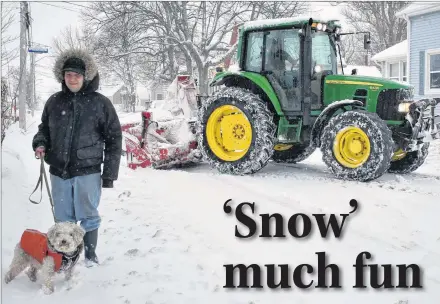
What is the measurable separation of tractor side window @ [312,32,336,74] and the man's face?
3.55m

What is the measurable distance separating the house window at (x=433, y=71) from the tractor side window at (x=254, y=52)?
28.1 ft

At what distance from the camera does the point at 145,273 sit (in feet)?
8.91

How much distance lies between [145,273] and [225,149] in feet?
11.7

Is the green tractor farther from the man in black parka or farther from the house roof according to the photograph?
the house roof

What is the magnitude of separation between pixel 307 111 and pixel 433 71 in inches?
342

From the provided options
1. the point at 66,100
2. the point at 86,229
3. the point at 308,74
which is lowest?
the point at 86,229

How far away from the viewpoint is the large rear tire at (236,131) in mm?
5637

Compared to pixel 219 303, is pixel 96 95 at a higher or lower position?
higher

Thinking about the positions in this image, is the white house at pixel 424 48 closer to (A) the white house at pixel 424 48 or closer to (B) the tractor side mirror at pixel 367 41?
(A) the white house at pixel 424 48

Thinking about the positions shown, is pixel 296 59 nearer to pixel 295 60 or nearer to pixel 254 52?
pixel 295 60

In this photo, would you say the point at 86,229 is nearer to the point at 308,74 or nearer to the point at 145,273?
the point at 145,273

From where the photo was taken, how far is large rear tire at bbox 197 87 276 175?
5637mm

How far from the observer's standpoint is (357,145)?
521 cm

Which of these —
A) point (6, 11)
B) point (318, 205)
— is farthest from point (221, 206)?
point (6, 11)
